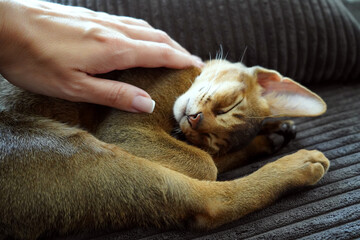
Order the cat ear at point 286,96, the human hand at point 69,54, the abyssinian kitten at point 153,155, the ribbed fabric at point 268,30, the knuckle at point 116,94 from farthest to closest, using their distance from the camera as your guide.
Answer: the ribbed fabric at point 268,30 → the cat ear at point 286,96 → the knuckle at point 116,94 → the human hand at point 69,54 → the abyssinian kitten at point 153,155

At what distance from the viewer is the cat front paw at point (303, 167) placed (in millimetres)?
1279

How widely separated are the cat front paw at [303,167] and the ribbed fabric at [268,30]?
0.78 meters

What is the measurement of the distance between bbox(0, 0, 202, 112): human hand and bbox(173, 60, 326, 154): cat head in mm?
199

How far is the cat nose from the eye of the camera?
4.61 ft

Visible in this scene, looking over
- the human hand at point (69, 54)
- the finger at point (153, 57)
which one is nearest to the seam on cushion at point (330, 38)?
the finger at point (153, 57)

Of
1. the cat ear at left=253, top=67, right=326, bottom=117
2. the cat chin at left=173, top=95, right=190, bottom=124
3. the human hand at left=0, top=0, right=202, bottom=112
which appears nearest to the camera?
the human hand at left=0, top=0, right=202, bottom=112

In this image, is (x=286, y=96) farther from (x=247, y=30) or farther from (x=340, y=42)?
(x=340, y=42)

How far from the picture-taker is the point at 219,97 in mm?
1484

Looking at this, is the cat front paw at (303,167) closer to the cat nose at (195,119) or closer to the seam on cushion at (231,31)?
the cat nose at (195,119)

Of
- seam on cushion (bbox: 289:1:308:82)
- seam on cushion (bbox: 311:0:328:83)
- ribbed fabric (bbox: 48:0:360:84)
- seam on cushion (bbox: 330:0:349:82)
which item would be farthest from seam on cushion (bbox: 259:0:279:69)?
seam on cushion (bbox: 330:0:349:82)

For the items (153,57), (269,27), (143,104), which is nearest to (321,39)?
(269,27)

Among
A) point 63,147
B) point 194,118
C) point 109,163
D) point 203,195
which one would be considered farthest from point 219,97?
point 63,147

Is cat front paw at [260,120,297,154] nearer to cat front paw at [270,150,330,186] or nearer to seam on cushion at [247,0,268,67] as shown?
cat front paw at [270,150,330,186]

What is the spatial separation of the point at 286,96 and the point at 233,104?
0.31 metres
